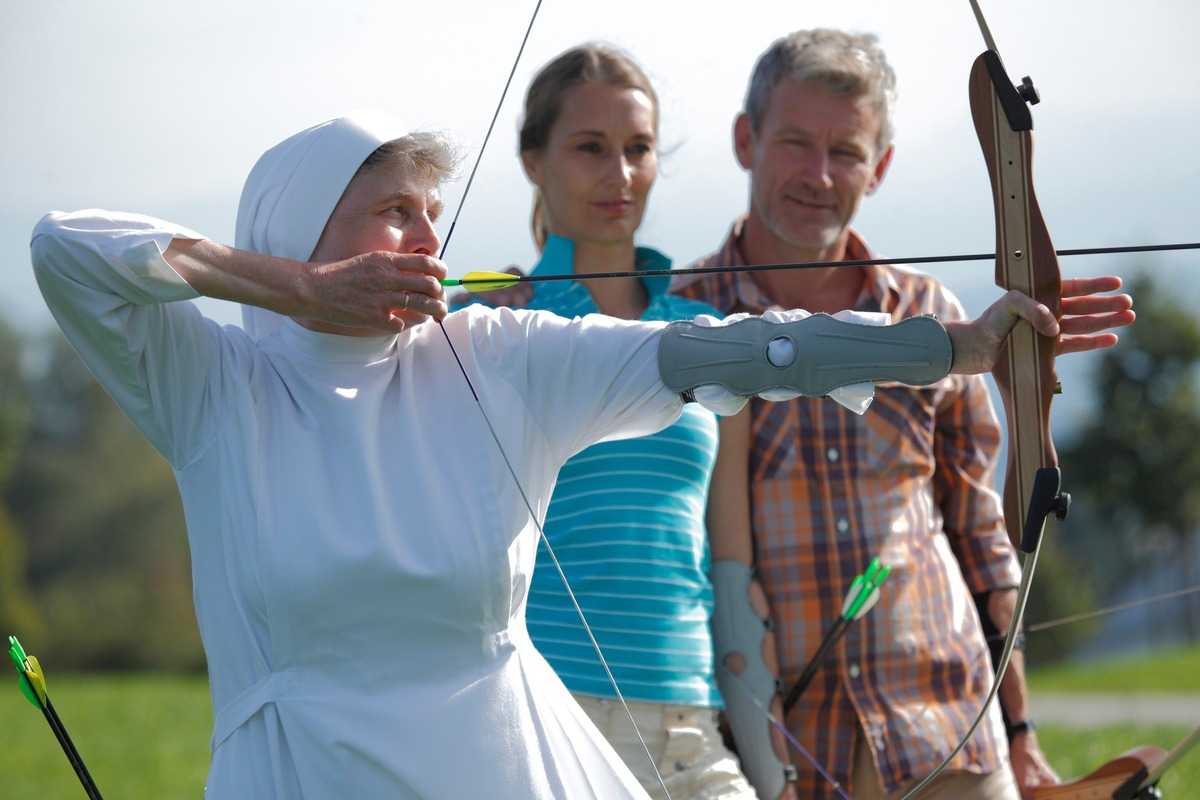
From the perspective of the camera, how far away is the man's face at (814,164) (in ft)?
8.87

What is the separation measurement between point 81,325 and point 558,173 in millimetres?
1134

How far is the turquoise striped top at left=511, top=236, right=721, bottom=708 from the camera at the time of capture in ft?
7.55

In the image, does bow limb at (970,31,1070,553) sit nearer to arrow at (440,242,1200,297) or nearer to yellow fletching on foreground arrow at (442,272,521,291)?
arrow at (440,242,1200,297)

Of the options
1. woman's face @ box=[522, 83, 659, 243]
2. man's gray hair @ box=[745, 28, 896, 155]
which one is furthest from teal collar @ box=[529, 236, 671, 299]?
man's gray hair @ box=[745, 28, 896, 155]

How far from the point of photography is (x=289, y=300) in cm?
175

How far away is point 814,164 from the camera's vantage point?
2695 mm

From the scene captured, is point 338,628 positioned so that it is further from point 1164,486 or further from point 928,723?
point 1164,486

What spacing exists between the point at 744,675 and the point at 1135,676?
10966mm

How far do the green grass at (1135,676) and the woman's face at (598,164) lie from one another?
374 inches

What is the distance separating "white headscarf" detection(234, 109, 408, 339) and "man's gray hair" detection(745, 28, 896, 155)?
3.44ft

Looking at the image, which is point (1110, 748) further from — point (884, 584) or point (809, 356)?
point (809, 356)

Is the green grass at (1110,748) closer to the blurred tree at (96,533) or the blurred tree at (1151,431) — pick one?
A: the blurred tree at (1151,431)

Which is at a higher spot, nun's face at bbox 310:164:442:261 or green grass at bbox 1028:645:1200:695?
nun's face at bbox 310:164:442:261

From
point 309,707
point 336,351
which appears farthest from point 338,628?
point 336,351
